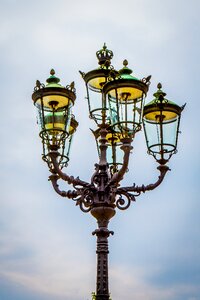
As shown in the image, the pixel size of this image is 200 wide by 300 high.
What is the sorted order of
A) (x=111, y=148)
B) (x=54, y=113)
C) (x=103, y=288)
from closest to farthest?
(x=103, y=288) → (x=54, y=113) → (x=111, y=148)

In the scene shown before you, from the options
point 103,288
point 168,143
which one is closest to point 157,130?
point 168,143

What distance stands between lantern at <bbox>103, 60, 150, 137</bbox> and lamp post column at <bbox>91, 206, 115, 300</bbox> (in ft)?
4.03

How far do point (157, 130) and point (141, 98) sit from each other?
0.84 metres

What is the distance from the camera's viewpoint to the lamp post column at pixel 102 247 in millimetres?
11508

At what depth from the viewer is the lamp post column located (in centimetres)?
1151

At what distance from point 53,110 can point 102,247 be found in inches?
88.9

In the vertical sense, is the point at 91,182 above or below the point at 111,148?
below

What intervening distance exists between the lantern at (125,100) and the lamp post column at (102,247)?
4.03ft

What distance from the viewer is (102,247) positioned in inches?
462

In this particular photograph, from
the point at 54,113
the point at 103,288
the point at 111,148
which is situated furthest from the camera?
the point at 111,148

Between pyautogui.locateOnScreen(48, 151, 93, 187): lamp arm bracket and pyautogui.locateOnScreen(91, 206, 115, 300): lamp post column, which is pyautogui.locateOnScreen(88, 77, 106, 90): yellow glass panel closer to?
pyautogui.locateOnScreen(48, 151, 93, 187): lamp arm bracket

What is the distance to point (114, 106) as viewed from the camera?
38.8 ft

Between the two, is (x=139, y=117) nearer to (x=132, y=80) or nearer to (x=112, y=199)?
(x=132, y=80)

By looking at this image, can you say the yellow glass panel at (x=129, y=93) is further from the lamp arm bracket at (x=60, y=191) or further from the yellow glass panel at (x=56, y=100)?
the lamp arm bracket at (x=60, y=191)
